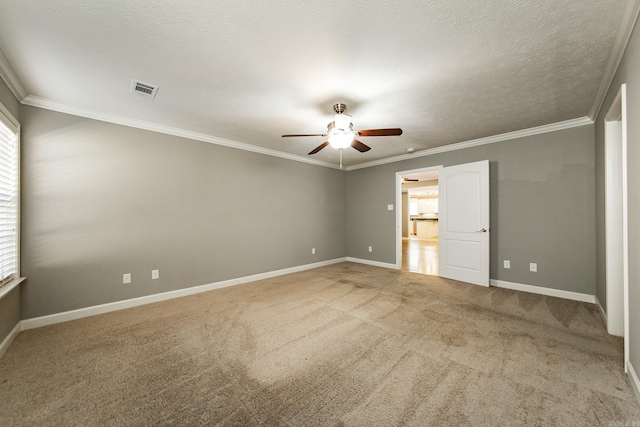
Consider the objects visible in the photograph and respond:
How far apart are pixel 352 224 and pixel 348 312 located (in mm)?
3334

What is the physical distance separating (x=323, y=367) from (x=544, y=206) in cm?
392

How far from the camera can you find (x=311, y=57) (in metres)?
1.96

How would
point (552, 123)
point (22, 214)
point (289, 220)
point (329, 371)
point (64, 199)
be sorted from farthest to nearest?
point (289, 220), point (552, 123), point (64, 199), point (22, 214), point (329, 371)

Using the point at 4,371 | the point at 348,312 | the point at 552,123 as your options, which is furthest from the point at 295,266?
the point at 552,123

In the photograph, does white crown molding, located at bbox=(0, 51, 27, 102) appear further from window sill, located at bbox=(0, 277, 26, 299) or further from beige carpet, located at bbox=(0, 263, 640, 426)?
beige carpet, located at bbox=(0, 263, 640, 426)

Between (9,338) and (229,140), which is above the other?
(229,140)

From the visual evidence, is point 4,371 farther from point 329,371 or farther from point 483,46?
point 483,46

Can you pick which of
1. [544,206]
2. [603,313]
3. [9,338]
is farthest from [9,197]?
[544,206]

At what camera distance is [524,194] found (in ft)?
12.2

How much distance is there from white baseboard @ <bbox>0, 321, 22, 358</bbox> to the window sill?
41cm

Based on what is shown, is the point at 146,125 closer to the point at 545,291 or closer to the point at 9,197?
the point at 9,197

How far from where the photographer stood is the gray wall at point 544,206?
327 cm

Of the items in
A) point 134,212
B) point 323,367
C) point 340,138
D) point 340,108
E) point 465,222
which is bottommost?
point 323,367

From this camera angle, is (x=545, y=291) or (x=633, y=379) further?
(x=545, y=291)
